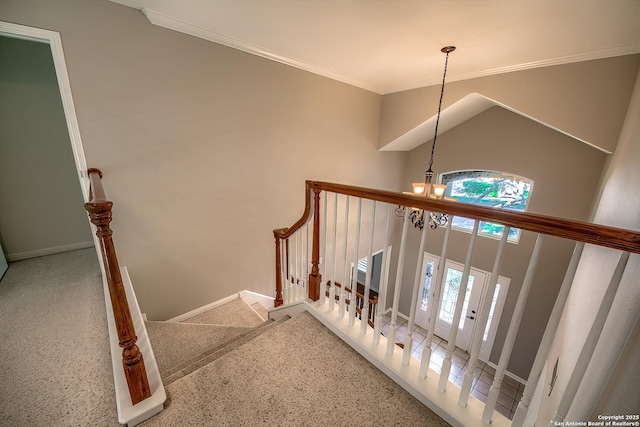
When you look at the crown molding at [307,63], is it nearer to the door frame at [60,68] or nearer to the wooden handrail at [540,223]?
the door frame at [60,68]

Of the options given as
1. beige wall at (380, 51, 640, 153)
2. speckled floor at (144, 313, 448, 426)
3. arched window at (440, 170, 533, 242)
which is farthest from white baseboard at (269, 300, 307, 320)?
beige wall at (380, 51, 640, 153)

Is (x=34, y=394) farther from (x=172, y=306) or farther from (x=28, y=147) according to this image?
(x=28, y=147)

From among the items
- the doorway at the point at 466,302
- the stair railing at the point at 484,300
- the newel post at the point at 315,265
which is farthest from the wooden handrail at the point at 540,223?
the doorway at the point at 466,302

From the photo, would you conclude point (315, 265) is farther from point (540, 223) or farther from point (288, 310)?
point (540, 223)

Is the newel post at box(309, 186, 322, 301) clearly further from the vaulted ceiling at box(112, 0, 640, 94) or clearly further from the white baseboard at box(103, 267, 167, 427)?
the vaulted ceiling at box(112, 0, 640, 94)

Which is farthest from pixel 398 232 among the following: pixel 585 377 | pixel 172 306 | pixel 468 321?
pixel 585 377

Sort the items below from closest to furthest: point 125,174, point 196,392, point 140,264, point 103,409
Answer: point 103,409, point 196,392, point 125,174, point 140,264

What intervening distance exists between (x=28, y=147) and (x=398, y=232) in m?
6.10

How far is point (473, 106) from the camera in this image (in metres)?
3.94

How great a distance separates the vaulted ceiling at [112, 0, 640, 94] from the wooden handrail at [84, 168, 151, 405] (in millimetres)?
2040

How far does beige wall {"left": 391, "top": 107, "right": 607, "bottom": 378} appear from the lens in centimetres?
355

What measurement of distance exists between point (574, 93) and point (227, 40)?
154 inches

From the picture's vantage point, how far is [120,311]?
102 centimetres

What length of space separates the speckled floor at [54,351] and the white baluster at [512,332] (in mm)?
1604
